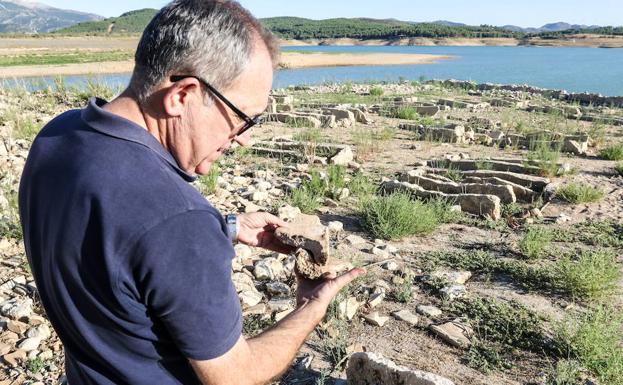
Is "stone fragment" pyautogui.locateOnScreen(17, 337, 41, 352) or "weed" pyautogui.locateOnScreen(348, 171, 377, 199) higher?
"weed" pyautogui.locateOnScreen(348, 171, 377, 199)

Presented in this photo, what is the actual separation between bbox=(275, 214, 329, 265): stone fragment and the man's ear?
3.85ft

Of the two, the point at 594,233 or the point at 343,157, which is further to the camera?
the point at 343,157

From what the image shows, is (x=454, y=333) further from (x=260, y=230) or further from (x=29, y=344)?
(x=29, y=344)

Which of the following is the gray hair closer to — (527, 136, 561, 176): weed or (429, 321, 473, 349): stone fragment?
(429, 321, 473, 349): stone fragment

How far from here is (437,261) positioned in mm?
4930

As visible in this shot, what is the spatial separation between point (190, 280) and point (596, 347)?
303 centimetres

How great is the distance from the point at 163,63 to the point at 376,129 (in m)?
10.5

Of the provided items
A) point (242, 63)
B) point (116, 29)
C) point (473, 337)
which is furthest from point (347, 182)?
point (116, 29)

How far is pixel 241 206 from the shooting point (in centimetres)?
616

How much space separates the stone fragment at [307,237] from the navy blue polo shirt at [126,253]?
1130 mm

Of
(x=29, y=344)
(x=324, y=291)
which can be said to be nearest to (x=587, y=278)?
(x=324, y=291)

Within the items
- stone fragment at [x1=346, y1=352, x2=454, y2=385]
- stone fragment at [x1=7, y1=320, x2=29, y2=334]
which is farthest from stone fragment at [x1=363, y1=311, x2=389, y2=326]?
stone fragment at [x1=7, y1=320, x2=29, y2=334]

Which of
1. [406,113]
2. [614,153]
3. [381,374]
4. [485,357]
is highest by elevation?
[406,113]

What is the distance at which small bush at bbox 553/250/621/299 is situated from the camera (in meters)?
4.20
